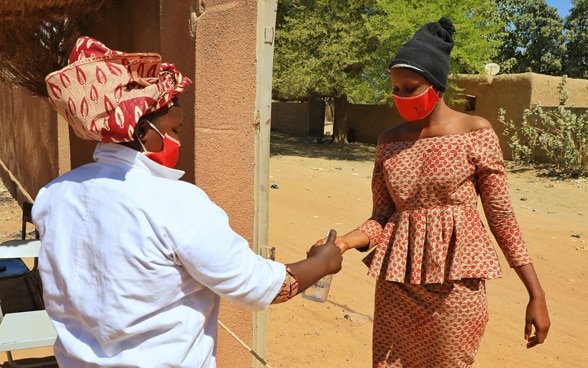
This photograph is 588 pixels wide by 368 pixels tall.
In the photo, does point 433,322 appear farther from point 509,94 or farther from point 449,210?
point 509,94

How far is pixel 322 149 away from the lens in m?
17.7

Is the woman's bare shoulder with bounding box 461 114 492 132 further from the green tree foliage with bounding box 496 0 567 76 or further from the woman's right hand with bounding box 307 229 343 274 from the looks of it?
the green tree foliage with bounding box 496 0 567 76

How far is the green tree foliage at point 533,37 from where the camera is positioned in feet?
82.0

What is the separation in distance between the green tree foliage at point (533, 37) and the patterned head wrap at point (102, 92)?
83.4ft

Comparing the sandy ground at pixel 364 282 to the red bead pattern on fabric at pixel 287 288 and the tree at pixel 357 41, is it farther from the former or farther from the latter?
the tree at pixel 357 41

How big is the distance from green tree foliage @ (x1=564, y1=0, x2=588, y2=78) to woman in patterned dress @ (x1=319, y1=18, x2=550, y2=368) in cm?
2645

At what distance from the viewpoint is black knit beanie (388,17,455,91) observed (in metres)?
2.09

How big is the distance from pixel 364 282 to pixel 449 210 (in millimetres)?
3384

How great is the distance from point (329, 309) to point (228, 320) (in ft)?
6.16

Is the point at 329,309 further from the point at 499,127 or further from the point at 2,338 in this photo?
the point at 499,127

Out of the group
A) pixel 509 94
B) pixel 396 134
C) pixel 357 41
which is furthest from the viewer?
pixel 357 41

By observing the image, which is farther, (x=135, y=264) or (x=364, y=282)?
(x=364, y=282)

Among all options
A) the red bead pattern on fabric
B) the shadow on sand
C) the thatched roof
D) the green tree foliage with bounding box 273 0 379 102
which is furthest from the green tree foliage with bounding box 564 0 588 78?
the red bead pattern on fabric

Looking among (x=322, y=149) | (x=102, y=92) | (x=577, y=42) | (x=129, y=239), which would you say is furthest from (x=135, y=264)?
(x=577, y=42)
